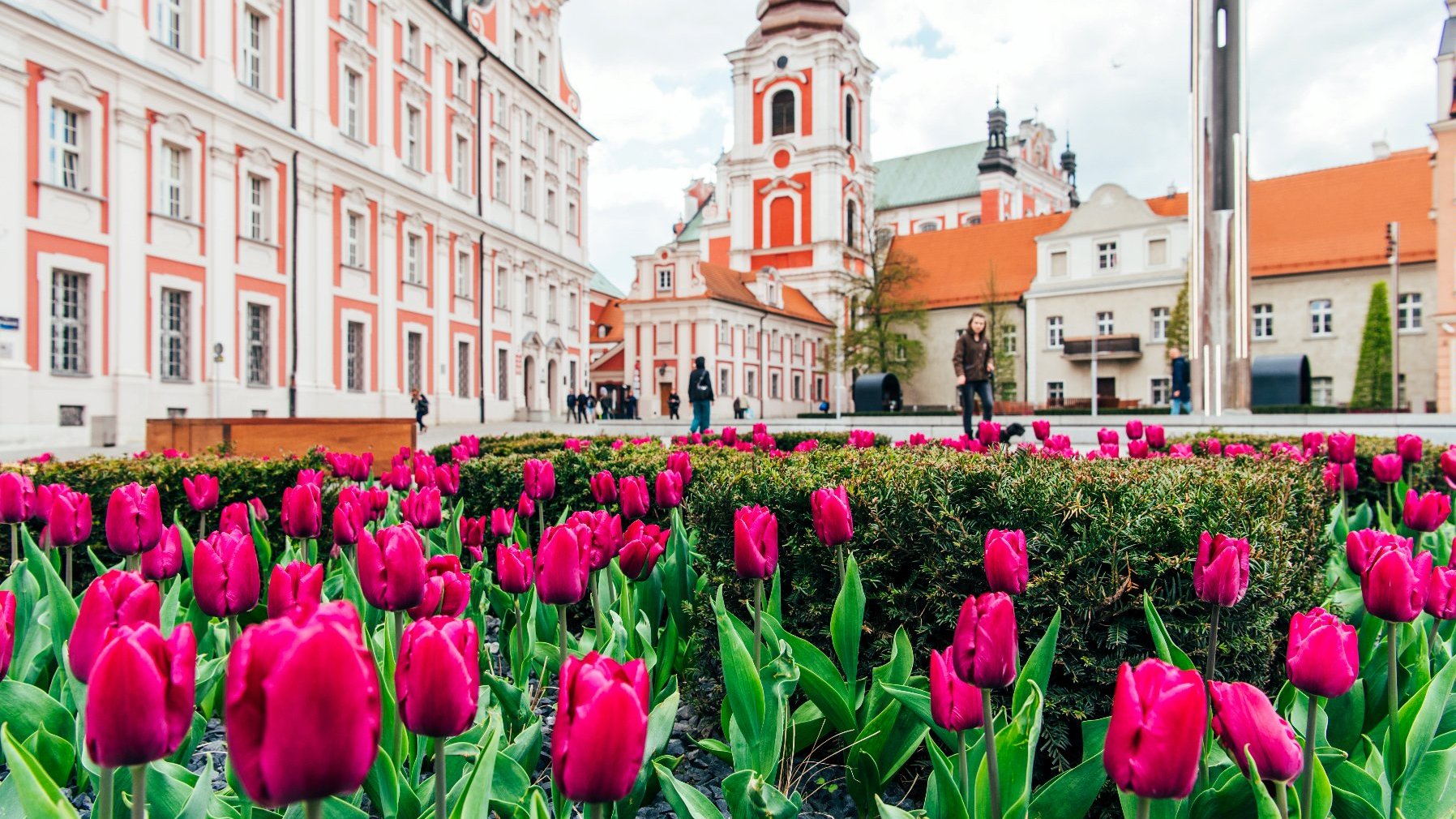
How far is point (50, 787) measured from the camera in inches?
56.2

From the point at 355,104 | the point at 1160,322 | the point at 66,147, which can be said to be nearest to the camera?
the point at 66,147

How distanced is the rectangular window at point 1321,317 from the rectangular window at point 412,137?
36.9m

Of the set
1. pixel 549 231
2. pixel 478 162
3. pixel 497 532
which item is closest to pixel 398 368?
pixel 478 162

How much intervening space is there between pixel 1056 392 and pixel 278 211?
35020 mm

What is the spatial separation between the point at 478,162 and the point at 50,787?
35.6m

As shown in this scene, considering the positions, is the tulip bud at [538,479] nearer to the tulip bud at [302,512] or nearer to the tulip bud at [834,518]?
the tulip bud at [302,512]

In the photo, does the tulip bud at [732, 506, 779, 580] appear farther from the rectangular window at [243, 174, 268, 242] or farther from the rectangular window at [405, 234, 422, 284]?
the rectangular window at [405, 234, 422, 284]

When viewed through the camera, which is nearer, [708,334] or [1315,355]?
[1315,355]

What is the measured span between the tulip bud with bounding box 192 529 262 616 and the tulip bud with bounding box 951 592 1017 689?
154 cm

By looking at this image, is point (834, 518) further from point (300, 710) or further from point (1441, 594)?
point (300, 710)

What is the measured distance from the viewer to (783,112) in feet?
184

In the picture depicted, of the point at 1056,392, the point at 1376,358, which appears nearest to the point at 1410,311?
the point at 1376,358

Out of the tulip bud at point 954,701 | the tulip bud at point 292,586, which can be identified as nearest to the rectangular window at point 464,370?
the tulip bud at point 292,586

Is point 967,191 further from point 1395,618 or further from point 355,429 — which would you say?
point 1395,618
